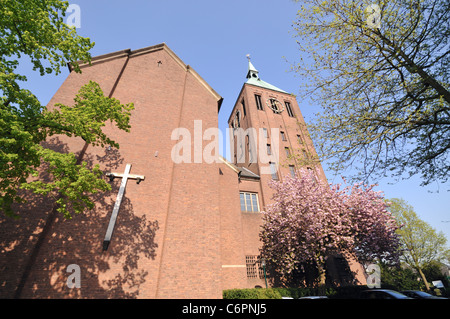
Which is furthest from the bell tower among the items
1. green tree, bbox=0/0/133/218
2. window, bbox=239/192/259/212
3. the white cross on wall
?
green tree, bbox=0/0/133/218

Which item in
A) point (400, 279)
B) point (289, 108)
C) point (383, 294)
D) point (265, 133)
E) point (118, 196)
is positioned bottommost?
point (383, 294)

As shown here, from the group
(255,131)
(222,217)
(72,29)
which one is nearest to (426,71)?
(72,29)

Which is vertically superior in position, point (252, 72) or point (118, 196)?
point (252, 72)

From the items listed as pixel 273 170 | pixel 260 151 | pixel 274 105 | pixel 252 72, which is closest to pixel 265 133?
pixel 260 151

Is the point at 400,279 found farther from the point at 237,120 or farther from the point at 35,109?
the point at 35,109

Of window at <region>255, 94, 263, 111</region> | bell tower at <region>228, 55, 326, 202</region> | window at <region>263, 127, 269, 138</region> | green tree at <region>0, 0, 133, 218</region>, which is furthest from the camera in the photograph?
window at <region>255, 94, 263, 111</region>

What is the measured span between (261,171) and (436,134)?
617 inches

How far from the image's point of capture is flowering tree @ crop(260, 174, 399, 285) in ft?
51.4

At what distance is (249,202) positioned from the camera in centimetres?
2044

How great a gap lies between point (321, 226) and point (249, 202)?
7100mm

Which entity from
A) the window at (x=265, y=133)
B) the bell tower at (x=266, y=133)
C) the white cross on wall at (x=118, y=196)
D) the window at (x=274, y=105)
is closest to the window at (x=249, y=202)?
the bell tower at (x=266, y=133)

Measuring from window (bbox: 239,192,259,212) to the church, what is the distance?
0.75 feet

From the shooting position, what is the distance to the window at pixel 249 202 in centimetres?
1993

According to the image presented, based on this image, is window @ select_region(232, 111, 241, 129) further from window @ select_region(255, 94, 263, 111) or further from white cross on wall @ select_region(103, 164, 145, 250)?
white cross on wall @ select_region(103, 164, 145, 250)
